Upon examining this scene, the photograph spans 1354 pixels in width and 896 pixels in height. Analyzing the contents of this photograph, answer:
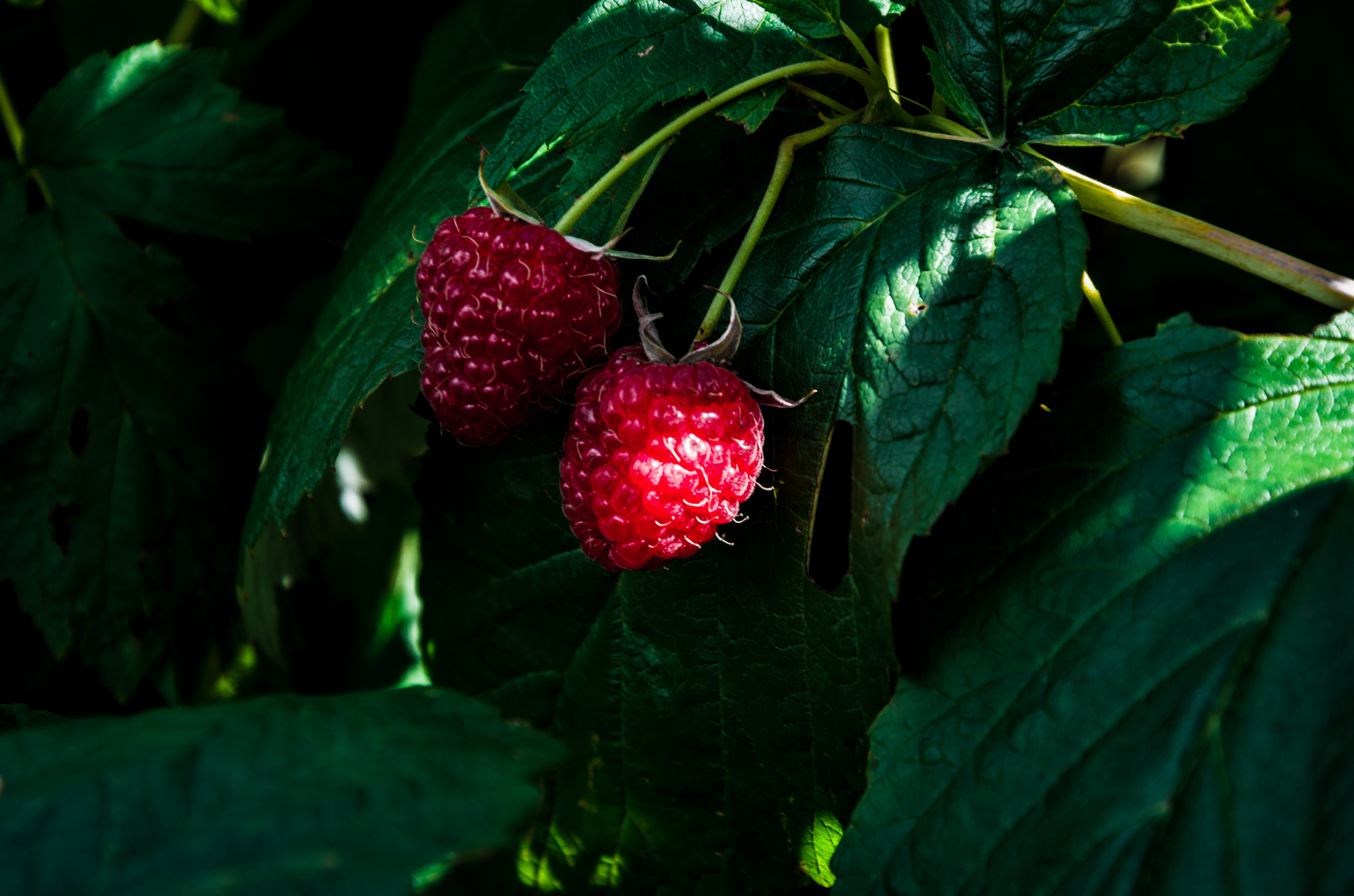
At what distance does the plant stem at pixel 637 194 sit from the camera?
921mm

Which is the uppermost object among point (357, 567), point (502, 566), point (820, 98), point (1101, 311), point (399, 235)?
point (820, 98)

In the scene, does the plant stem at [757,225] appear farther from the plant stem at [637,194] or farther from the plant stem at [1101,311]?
the plant stem at [1101,311]

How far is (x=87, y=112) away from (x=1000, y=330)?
57.6 inches

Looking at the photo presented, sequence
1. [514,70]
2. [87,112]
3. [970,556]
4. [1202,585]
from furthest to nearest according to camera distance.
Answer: [87,112], [514,70], [970,556], [1202,585]

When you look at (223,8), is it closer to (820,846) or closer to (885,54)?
(885,54)

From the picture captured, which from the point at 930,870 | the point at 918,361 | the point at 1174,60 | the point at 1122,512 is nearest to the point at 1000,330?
the point at 918,361

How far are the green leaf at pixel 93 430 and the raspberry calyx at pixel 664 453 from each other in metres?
0.83

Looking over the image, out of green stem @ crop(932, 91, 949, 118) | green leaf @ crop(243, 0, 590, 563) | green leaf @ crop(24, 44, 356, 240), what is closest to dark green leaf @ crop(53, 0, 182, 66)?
green leaf @ crop(24, 44, 356, 240)

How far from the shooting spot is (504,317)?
88cm

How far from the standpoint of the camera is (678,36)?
90 cm

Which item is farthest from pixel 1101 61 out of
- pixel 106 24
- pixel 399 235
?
pixel 106 24

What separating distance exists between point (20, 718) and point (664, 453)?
0.76 metres

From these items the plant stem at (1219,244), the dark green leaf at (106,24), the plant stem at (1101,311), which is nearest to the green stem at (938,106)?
the plant stem at (1219,244)

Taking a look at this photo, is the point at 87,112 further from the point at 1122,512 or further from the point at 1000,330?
the point at 1122,512
